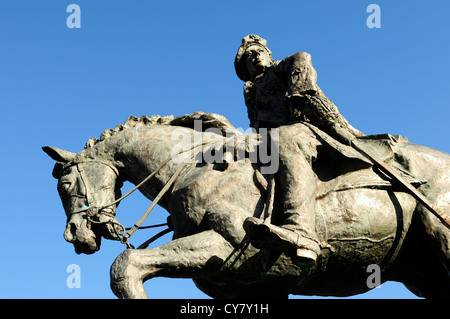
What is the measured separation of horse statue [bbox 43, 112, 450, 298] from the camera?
22.2ft

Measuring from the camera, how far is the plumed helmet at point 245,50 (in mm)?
8938

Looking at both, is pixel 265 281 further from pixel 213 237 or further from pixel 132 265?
pixel 132 265

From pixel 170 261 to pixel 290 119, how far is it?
2354 millimetres

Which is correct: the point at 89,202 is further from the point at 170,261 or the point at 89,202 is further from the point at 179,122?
the point at 170,261

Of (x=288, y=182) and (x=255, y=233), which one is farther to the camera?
(x=288, y=182)

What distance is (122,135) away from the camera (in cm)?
803

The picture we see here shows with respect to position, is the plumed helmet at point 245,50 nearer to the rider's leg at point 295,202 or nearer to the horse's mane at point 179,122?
the horse's mane at point 179,122

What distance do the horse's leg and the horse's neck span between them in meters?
1.05

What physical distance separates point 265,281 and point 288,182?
1014 mm

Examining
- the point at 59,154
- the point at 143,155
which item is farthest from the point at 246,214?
the point at 59,154

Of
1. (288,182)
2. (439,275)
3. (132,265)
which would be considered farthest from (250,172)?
(439,275)

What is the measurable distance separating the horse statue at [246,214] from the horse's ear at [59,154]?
0.36 ft

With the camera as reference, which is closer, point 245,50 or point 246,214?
point 246,214

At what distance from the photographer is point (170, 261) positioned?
662cm
